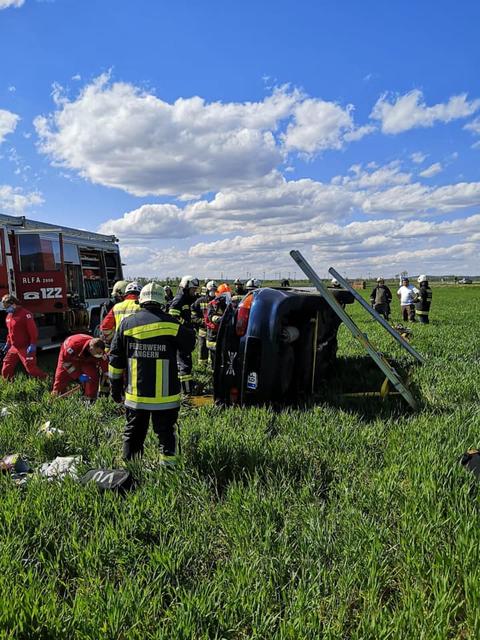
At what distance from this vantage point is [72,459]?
371cm

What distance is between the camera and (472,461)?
3195 mm

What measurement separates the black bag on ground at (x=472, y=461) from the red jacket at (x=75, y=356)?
4715mm

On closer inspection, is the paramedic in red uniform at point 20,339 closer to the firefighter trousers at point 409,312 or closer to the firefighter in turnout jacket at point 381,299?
the firefighter in turnout jacket at point 381,299

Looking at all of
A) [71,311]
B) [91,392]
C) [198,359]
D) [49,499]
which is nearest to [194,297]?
[198,359]

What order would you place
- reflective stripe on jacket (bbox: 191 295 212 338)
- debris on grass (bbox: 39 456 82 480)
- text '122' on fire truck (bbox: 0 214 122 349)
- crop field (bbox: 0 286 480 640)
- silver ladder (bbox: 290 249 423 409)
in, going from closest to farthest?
1. crop field (bbox: 0 286 480 640)
2. debris on grass (bbox: 39 456 82 480)
3. silver ladder (bbox: 290 249 423 409)
4. reflective stripe on jacket (bbox: 191 295 212 338)
5. text '122' on fire truck (bbox: 0 214 122 349)

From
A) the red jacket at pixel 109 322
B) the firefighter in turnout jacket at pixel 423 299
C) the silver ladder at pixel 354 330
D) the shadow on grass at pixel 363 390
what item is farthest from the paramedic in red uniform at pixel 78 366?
the firefighter in turnout jacket at pixel 423 299

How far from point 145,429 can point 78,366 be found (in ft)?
9.15

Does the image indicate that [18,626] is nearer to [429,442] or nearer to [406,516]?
[406,516]

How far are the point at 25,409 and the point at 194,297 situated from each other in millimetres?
3691

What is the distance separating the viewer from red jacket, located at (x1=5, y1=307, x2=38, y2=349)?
7.47 metres

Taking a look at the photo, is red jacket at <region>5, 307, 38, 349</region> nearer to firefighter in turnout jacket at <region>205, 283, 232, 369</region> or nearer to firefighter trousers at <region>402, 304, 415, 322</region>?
firefighter in turnout jacket at <region>205, 283, 232, 369</region>

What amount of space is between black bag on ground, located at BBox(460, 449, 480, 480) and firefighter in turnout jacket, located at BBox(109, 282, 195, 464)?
2.15 meters

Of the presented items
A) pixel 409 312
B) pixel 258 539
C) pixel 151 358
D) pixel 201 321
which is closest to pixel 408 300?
pixel 409 312

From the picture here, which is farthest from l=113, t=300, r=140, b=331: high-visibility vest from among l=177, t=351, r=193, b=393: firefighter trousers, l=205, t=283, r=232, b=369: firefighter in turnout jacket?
l=205, t=283, r=232, b=369: firefighter in turnout jacket
